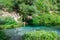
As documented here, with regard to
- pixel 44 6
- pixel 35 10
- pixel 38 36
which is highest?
pixel 38 36

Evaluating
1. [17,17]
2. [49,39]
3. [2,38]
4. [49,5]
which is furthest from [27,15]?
[49,39]

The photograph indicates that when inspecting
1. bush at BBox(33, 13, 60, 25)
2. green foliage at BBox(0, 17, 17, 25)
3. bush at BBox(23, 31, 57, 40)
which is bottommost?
bush at BBox(33, 13, 60, 25)

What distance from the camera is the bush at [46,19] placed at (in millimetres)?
34306

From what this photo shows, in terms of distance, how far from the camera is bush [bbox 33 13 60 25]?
3431 centimetres

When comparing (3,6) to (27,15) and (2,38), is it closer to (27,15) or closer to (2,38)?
(27,15)

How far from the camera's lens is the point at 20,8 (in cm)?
3647

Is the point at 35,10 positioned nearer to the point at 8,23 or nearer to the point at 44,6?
the point at 44,6

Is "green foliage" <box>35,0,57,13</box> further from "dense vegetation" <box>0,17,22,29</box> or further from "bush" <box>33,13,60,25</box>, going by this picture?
"dense vegetation" <box>0,17,22,29</box>

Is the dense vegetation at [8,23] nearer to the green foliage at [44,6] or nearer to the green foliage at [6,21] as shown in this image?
the green foliage at [6,21]

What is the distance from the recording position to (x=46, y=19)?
115ft

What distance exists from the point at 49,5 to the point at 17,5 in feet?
22.6

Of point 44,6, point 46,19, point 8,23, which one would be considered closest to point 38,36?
point 8,23

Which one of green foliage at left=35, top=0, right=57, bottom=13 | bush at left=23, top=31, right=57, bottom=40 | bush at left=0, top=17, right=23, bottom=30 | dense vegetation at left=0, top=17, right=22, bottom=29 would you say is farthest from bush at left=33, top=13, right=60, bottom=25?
bush at left=23, top=31, right=57, bottom=40

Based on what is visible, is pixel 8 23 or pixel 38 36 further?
pixel 8 23
